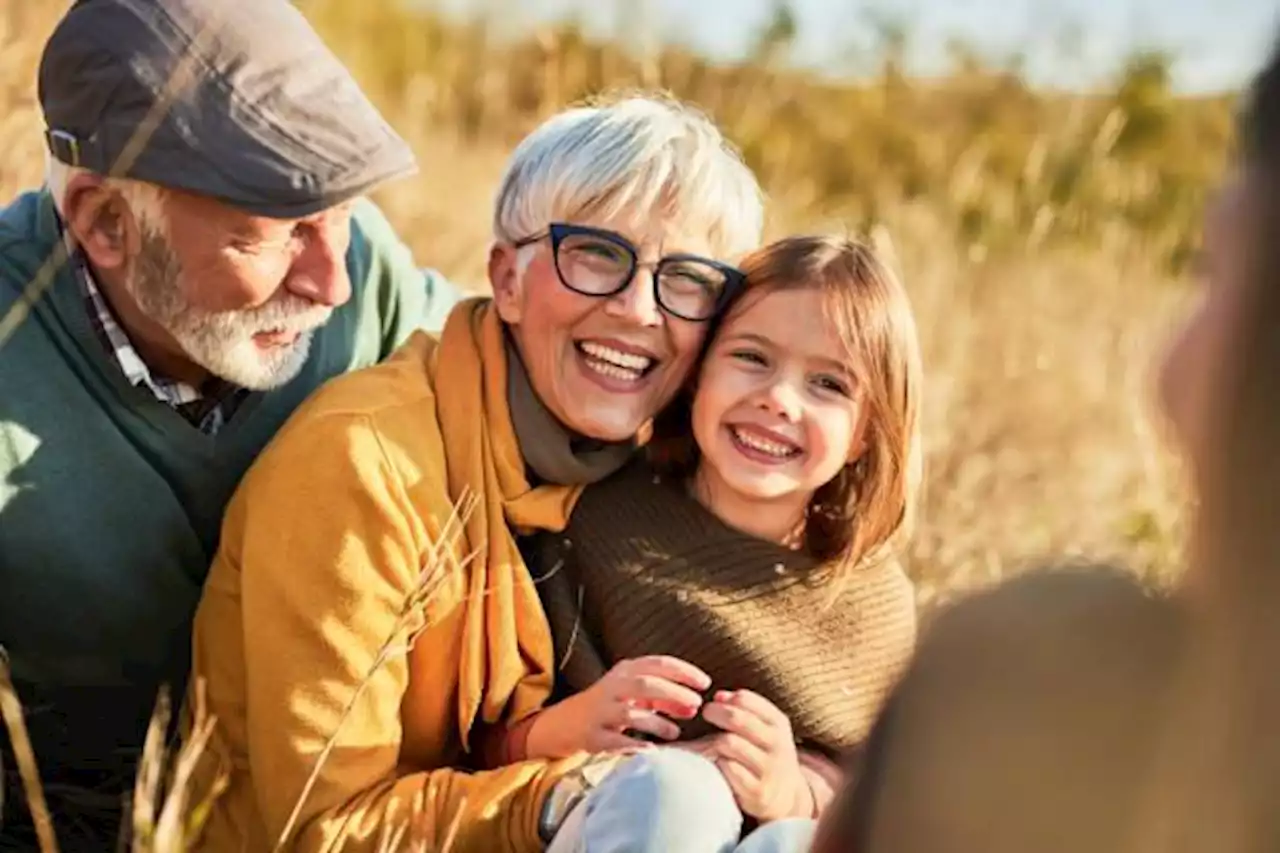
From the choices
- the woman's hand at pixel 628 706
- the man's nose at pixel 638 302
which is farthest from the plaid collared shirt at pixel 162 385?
the woman's hand at pixel 628 706

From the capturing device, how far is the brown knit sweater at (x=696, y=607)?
10.9 ft

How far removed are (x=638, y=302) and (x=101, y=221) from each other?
3.01 feet

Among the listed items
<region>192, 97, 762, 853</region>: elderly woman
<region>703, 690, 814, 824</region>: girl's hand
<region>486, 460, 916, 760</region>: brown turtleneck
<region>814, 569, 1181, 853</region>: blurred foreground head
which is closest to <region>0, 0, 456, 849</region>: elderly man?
<region>192, 97, 762, 853</region>: elderly woman

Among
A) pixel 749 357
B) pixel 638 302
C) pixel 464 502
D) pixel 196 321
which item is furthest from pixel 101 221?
pixel 749 357

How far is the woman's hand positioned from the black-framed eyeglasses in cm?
58

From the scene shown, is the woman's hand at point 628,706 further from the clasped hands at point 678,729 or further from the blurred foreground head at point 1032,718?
the blurred foreground head at point 1032,718

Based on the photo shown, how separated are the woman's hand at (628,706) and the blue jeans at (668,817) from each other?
3.6 inches

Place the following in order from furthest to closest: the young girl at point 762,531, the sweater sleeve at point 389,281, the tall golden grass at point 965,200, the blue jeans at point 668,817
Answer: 1. the tall golden grass at point 965,200
2. the sweater sleeve at point 389,281
3. the young girl at point 762,531
4. the blue jeans at point 668,817

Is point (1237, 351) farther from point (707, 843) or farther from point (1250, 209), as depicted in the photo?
point (707, 843)

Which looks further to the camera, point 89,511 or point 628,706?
point 89,511

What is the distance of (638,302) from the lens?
3299mm

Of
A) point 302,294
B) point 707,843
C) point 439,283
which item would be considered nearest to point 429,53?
point 439,283

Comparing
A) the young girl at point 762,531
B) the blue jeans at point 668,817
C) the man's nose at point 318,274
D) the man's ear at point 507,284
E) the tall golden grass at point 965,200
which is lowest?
the tall golden grass at point 965,200

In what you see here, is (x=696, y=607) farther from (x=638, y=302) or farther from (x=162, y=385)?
(x=162, y=385)
